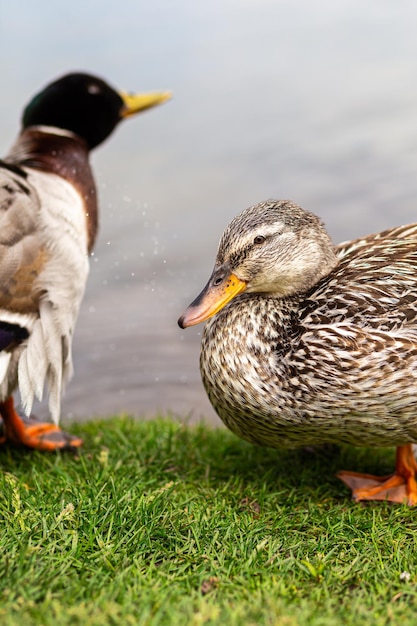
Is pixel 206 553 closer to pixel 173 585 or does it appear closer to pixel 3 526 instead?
pixel 173 585

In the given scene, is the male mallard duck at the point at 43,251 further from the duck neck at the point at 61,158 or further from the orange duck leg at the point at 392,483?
the orange duck leg at the point at 392,483

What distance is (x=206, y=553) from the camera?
2584 millimetres

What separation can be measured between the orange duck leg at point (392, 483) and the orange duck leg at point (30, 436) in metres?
1.43

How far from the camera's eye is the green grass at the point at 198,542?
2111 mm

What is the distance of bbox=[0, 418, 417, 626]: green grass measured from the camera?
6.93 feet

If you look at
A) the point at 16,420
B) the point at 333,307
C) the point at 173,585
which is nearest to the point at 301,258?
the point at 333,307

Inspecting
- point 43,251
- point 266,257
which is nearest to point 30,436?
point 43,251

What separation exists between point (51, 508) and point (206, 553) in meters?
0.63

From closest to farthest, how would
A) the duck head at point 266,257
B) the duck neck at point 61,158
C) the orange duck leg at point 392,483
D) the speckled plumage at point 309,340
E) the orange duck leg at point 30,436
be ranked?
1. the speckled plumage at point 309,340
2. the duck head at point 266,257
3. the orange duck leg at point 392,483
4. the orange duck leg at point 30,436
5. the duck neck at point 61,158

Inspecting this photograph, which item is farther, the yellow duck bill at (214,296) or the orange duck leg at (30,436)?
the orange duck leg at (30,436)

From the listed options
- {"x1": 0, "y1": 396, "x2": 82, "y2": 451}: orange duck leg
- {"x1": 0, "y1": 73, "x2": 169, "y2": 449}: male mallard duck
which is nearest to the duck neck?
{"x1": 0, "y1": 73, "x2": 169, "y2": 449}: male mallard duck

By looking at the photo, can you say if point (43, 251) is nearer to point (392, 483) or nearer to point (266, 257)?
point (266, 257)

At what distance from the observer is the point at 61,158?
14.1 ft

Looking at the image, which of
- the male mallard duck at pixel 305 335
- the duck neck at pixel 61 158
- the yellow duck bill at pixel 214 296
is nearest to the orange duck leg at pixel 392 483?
the male mallard duck at pixel 305 335
